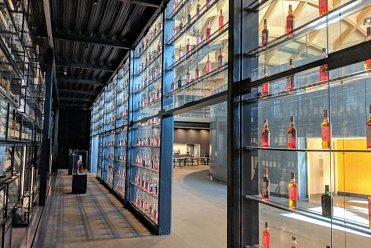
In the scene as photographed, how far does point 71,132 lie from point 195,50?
60.8 feet

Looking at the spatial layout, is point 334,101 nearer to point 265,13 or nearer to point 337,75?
point 337,75

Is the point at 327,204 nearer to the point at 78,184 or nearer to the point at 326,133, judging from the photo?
the point at 326,133

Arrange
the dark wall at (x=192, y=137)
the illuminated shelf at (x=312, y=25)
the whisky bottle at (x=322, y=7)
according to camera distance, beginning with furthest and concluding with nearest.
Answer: the dark wall at (x=192, y=137) < the whisky bottle at (x=322, y=7) < the illuminated shelf at (x=312, y=25)

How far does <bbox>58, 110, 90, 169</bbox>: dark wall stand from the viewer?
21250mm

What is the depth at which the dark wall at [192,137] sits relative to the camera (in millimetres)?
26688

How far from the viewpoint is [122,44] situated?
7891mm

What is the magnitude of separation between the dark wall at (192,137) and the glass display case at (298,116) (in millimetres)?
23199

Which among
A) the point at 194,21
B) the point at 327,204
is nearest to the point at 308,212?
the point at 327,204

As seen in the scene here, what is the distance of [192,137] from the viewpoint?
27.6 meters

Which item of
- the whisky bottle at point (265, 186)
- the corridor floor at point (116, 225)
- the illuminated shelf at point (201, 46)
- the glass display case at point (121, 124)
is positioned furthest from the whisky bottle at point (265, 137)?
the glass display case at point (121, 124)

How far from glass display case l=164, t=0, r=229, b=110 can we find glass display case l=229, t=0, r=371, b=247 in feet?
2.56

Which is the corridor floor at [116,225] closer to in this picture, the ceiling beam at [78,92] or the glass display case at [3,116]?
the glass display case at [3,116]

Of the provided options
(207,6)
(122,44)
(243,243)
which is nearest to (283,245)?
(243,243)

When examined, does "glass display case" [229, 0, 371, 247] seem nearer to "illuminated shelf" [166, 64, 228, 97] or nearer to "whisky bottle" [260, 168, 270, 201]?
"whisky bottle" [260, 168, 270, 201]
